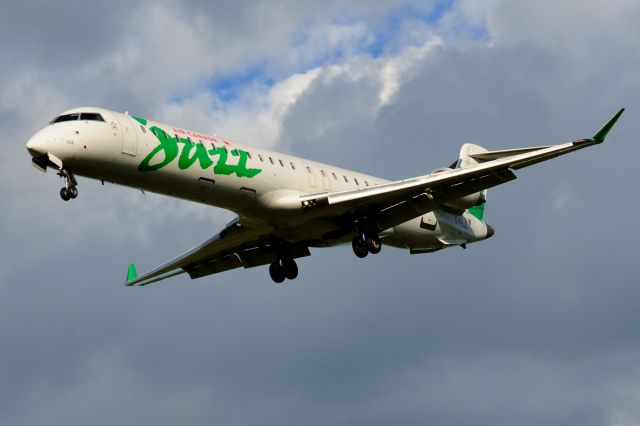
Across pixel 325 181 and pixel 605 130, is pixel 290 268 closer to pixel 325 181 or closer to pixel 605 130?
pixel 325 181

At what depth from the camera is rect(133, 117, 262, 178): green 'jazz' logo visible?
36.8 metres

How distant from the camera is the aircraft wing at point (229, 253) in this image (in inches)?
1657

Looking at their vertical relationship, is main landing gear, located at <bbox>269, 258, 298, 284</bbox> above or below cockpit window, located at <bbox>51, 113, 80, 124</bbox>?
below

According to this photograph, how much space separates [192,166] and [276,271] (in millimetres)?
8384

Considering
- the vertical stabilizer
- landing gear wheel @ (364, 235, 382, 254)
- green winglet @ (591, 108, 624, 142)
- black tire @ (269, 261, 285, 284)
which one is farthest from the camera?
the vertical stabilizer

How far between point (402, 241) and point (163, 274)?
366 inches

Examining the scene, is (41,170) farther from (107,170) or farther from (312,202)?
(312,202)

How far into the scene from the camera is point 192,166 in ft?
122

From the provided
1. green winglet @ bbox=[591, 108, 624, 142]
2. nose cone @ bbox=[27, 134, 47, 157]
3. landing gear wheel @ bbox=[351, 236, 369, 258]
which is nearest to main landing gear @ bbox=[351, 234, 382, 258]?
landing gear wheel @ bbox=[351, 236, 369, 258]

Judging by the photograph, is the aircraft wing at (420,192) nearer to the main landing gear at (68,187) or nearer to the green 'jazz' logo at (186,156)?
the green 'jazz' logo at (186,156)

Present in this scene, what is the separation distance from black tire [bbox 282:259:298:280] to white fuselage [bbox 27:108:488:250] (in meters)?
2.39

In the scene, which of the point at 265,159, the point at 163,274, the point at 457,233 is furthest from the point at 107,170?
the point at 457,233

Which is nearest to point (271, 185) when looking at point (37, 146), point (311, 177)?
point (311, 177)

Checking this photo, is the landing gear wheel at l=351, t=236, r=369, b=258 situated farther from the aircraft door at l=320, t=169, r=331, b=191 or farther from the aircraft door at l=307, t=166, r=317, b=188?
the aircraft door at l=307, t=166, r=317, b=188
